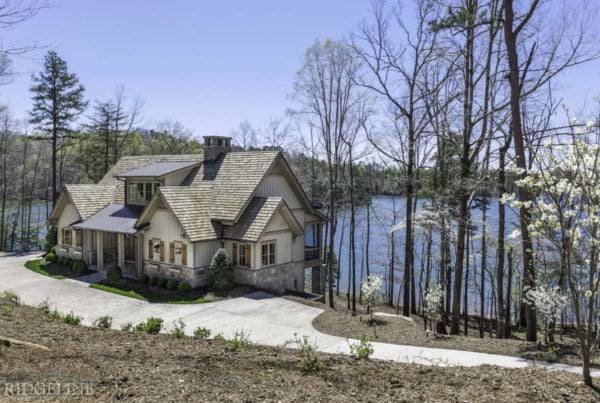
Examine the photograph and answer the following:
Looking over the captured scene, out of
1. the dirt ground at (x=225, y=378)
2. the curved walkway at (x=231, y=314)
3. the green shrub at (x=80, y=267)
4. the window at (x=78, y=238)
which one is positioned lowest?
the curved walkway at (x=231, y=314)

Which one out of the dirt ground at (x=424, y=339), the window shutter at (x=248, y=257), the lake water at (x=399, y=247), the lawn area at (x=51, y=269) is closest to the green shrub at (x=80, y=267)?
the lawn area at (x=51, y=269)

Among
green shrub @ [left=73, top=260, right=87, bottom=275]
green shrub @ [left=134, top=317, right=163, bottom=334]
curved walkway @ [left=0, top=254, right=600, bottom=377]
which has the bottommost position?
curved walkway @ [left=0, top=254, right=600, bottom=377]

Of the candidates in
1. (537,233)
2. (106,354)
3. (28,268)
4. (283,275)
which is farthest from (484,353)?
(28,268)

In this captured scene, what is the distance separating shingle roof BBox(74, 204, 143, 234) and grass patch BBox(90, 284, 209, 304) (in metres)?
2.63

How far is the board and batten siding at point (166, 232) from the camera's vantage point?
1881 cm

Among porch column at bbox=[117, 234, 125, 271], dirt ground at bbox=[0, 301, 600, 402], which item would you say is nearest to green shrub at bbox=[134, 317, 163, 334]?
dirt ground at bbox=[0, 301, 600, 402]

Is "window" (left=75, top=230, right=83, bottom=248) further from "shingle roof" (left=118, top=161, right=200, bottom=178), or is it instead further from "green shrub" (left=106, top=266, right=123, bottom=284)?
"green shrub" (left=106, top=266, right=123, bottom=284)

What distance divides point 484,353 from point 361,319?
17.0 ft

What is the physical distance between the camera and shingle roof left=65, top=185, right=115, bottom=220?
2372 cm

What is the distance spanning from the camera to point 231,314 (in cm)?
1538

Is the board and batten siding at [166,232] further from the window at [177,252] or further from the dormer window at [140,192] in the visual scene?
the dormer window at [140,192]

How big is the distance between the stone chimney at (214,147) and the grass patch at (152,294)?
8270 mm

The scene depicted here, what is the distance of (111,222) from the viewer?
2197cm

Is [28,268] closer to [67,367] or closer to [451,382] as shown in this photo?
[67,367]
